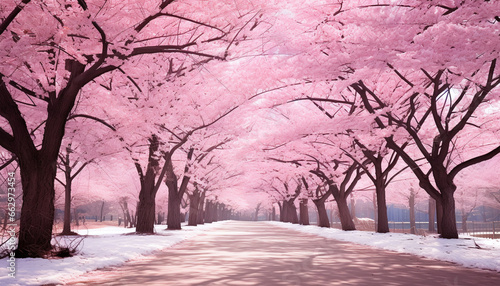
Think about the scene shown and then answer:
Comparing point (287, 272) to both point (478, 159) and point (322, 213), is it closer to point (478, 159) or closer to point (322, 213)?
point (478, 159)

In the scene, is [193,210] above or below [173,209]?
below

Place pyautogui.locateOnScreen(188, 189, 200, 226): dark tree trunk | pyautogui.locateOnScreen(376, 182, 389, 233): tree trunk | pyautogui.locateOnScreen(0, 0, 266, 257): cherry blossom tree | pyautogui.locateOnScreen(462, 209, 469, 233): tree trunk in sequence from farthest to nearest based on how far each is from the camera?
pyautogui.locateOnScreen(462, 209, 469, 233): tree trunk < pyautogui.locateOnScreen(188, 189, 200, 226): dark tree trunk < pyautogui.locateOnScreen(376, 182, 389, 233): tree trunk < pyautogui.locateOnScreen(0, 0, 266, 257): cherry blossom tree

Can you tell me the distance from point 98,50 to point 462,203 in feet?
166

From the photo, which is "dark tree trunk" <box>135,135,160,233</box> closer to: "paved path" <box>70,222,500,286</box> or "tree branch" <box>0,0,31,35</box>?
"paved path" <box>70,222,500,286</box>

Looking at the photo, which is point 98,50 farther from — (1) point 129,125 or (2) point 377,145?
(2) point 377,145

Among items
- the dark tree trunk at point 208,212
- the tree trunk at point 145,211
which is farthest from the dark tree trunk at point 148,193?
the dark tree trunk at point 208,212

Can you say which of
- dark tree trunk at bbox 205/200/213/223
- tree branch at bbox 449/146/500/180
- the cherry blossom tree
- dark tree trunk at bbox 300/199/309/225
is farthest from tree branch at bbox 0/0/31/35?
dark tree trunk at bbox 205/200/213/223

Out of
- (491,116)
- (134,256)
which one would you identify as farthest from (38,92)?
(491,116)

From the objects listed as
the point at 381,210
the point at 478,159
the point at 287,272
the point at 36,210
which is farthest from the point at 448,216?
the point at 36,210

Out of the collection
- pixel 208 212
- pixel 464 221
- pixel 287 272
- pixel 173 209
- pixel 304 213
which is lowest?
pixel 464 221

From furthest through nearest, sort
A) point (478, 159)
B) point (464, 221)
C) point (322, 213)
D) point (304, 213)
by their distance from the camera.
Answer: point (464, 221), point (304, 213), point (322, 213), point (478, 159)

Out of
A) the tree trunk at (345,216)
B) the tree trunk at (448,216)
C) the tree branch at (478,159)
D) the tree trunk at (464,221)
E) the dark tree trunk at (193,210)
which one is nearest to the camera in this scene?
the tree branch at (478,159)

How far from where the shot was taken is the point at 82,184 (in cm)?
4641

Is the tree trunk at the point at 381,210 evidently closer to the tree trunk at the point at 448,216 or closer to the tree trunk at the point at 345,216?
the tree trunk at the point at 345,216
